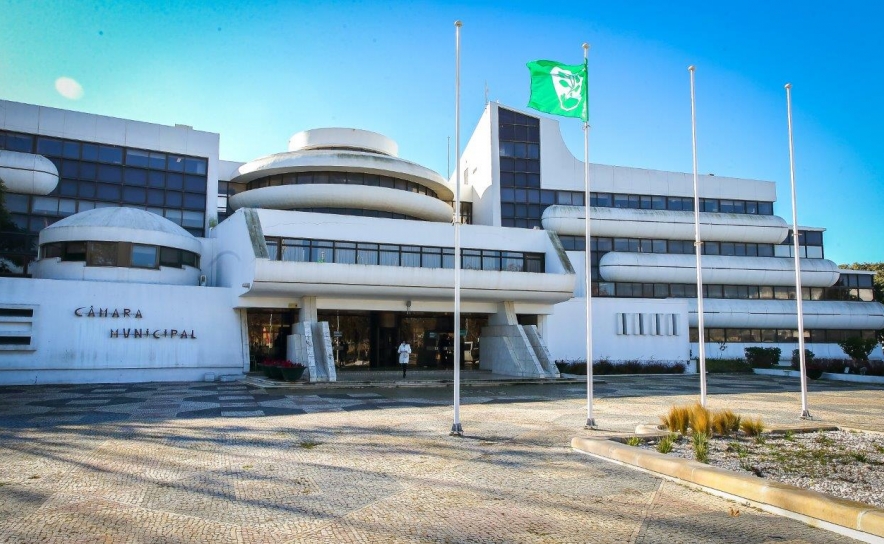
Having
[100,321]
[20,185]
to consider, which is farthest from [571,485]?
[20,185]

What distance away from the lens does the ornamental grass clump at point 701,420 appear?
12.8m

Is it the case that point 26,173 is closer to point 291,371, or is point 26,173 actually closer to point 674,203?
point 291,371

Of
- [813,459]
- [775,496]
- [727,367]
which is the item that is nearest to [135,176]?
[813,459]

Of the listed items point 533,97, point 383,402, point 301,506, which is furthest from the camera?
point 383,402

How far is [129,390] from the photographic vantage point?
23.7 m

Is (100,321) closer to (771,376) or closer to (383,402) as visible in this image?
(383,402)

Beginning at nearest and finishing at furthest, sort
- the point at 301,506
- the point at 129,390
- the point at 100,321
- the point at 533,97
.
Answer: the point at 301,506, the point at 533,97, the point at 129,390, the point at 100,321

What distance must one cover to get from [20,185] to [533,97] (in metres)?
30.0

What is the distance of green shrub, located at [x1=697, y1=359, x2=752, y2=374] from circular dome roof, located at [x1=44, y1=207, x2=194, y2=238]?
32.7 metres

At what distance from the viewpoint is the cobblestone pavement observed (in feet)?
22.4

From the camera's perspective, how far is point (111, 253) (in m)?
29.8

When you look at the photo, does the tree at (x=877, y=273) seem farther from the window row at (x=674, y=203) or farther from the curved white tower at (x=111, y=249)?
the curved white tower at (x=111, y=249)

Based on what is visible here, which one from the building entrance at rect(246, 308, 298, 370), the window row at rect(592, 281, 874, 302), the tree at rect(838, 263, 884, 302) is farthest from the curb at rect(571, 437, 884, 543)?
the tree at rect(838, 263, 884, 302)

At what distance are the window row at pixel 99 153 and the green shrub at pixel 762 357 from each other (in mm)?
37027
